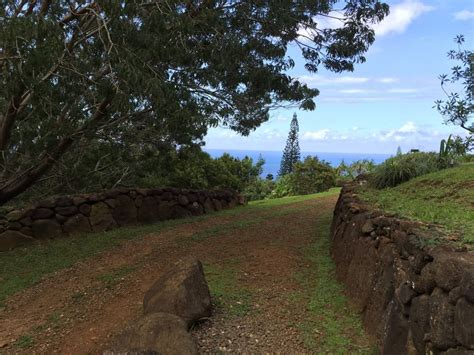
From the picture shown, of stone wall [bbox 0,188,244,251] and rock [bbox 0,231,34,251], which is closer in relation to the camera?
rock [bbox 0,231,34,251]

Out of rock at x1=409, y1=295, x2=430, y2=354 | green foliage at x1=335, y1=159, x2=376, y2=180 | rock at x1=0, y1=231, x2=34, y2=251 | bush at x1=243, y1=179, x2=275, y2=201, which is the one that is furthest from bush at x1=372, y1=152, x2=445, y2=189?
bush at x1=243, y1=179, x2=275, y2=201

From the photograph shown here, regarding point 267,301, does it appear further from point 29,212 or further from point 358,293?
point 29,212

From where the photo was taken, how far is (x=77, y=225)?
952 centimetres

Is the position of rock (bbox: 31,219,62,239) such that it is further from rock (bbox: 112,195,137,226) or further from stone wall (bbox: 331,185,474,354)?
stone wall (bbox: 331,185,474,354)

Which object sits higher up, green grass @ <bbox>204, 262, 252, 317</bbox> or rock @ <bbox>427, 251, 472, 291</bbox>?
rock @ <bbox>427, 251, 472, 291</bbox>

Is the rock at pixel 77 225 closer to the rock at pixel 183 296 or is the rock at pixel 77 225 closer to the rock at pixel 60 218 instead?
the rock at pixel 60 218

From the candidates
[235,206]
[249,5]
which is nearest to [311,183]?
[235,206]

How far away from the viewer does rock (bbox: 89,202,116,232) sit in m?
9.75

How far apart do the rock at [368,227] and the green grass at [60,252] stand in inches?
157

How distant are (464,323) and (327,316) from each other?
7.39 feet

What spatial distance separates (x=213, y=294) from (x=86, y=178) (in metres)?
7.65

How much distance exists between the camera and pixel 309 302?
532 cm

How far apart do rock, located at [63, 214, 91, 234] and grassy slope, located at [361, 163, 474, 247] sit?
5.85m

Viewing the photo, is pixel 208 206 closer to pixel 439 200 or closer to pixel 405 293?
pixel 439 200
